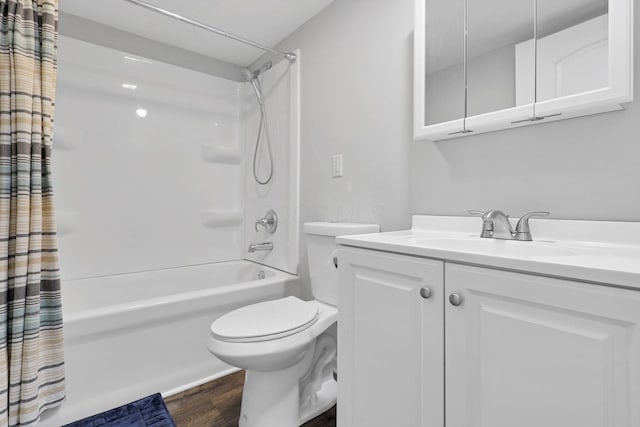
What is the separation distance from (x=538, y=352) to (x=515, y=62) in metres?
0.94

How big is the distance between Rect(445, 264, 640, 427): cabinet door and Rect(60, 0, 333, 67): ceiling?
1.86 metres

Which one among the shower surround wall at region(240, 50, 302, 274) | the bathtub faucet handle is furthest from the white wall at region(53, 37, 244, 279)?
the bathtub faucet handle

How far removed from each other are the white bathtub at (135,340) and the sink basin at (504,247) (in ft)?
3.96

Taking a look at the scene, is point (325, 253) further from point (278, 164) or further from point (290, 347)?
point (278, 164)

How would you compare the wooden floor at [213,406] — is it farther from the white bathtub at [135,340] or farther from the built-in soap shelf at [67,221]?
the built-in soap shelf at [67,221]

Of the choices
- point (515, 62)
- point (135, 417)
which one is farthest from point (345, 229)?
point (135, 417)

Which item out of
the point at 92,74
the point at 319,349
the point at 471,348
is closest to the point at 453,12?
the point at 471,348

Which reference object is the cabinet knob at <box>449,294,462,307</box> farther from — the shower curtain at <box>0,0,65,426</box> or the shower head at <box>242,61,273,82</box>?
the shower head at <box>242,61,273,82</box>

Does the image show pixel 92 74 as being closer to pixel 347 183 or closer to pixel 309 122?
pixel 309 122

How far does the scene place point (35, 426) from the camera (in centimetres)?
132

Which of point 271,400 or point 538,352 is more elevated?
point 538,352

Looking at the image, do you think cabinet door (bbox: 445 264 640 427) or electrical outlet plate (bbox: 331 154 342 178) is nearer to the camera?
cabinet door (bbox: 445 264 640 427)

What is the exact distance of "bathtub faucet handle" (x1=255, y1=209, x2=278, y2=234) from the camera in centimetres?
228

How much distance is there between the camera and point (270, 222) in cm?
228
